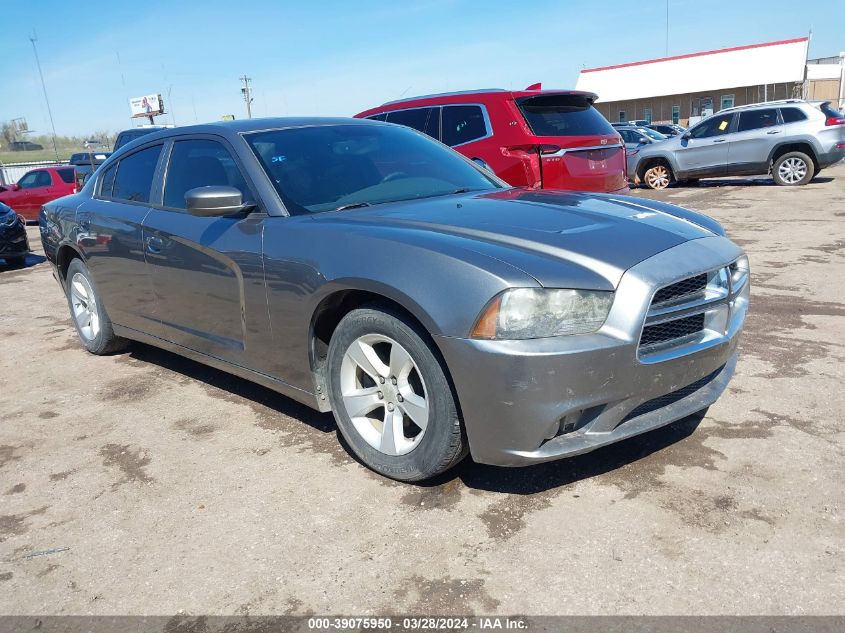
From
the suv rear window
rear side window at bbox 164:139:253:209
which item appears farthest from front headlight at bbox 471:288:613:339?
the suv rear window

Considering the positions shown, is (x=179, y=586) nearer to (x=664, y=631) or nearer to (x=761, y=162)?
(x=664, y=631)

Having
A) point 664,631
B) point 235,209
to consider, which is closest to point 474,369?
point 664,631

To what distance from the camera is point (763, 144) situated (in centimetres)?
1465

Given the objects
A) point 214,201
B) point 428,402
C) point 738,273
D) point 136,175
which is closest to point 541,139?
point 136,175

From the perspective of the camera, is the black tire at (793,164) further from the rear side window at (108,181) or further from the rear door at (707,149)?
the rear side window at (108,181)

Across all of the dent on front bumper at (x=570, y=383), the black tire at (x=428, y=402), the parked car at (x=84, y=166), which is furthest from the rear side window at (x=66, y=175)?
the dent on front bumper at (x=570, y=383)

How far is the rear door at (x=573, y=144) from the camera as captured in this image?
7387 mm

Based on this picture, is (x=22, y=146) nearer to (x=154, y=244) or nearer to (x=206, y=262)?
(x=154, y=244)

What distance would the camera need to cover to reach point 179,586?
249cm

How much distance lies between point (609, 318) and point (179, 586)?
5.93 feet

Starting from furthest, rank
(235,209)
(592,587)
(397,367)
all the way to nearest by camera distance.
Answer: (235,209) < (397,367) < (592,587)

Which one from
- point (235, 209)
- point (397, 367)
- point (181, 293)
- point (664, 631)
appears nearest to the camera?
point (664, 631)

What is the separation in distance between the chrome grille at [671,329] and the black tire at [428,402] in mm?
776

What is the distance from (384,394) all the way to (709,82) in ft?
154
